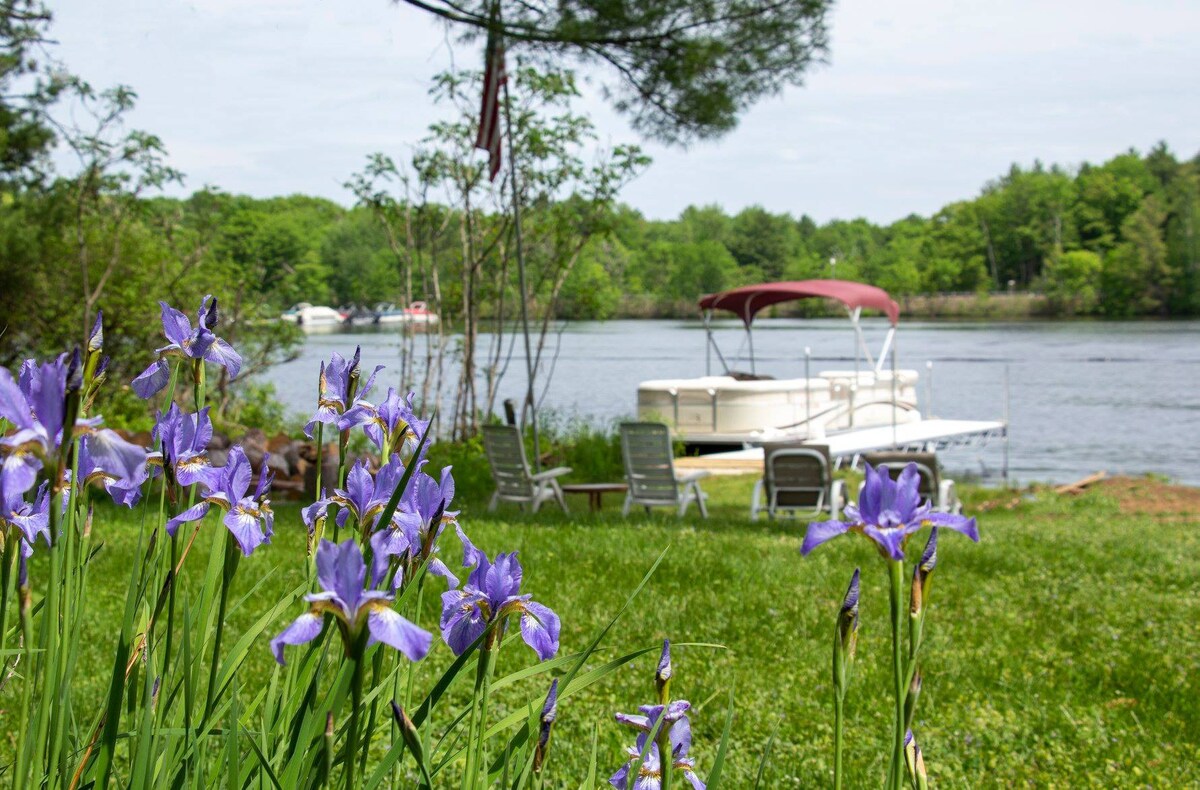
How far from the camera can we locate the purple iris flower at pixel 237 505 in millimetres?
1022

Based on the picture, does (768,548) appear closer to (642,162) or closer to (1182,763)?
(1182,763)

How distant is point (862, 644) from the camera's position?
4281mm

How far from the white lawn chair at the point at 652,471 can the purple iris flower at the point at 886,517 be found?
764cm

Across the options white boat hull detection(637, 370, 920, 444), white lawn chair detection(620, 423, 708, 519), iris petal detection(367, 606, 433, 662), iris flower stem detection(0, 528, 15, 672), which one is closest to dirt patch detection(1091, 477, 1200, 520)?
white boat hull detection(637, 370, 920, 444)

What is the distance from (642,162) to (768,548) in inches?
248

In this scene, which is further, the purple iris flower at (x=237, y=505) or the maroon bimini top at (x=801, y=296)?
the maroon bimini top at (x=801, y=296)

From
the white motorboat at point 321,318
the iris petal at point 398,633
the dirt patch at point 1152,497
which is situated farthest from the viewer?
the white motorboat at point 321,318

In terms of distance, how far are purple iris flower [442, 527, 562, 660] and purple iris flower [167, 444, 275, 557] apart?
0.60 ft

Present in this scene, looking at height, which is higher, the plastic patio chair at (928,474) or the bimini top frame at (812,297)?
the bimini top frame at (812,297)

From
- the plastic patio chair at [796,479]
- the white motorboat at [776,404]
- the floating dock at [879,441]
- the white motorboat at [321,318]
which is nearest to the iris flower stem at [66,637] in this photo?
the plastic patio chair at [796,479]

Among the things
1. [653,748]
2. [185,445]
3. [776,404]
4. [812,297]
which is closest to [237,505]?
[185,445]

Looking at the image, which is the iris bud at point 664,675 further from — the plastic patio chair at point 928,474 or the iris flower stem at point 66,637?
the plastic patio chair at point 928,474

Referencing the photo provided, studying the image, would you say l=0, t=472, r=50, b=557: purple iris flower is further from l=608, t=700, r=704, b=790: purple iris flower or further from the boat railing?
the boat railing

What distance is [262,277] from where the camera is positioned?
13289 millimetres
